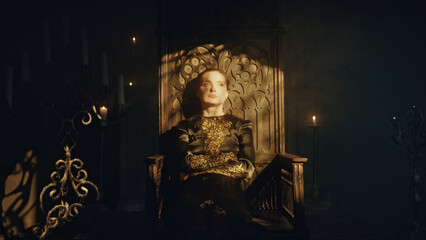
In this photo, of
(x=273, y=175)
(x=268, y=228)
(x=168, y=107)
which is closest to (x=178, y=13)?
(x=168, y=107)

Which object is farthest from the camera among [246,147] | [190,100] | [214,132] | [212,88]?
[190,100]

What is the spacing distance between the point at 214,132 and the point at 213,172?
51cm

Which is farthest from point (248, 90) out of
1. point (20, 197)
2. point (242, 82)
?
point (20, 197)

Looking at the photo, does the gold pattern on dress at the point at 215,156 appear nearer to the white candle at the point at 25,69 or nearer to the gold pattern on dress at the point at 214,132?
the gold pattern on dress at the point at 214,132

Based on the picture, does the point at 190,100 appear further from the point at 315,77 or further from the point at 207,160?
the point at 315,77

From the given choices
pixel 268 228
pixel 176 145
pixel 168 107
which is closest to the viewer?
pixel 268 228

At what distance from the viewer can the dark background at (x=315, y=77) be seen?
15.5 ft

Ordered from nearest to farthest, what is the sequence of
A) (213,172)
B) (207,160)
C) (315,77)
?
(213,172) < (207,160) < (315,77)

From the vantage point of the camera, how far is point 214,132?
3.08 m

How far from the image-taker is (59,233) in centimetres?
331

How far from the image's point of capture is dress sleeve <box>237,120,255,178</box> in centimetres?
283

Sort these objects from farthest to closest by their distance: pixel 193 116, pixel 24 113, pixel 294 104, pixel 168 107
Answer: pixel 294 104
pixel 24 113
pixel 168 107
pixel 193 116

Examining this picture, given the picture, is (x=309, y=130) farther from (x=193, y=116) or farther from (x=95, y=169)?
(x=95, y=169)

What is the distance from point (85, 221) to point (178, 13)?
2.82 metres
